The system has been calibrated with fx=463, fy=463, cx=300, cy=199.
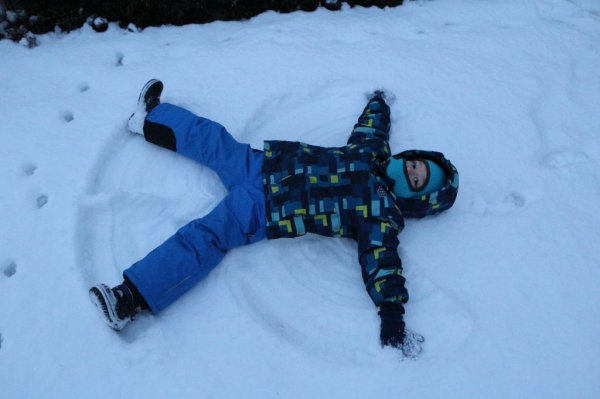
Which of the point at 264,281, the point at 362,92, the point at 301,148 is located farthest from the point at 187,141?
the point at 362,92

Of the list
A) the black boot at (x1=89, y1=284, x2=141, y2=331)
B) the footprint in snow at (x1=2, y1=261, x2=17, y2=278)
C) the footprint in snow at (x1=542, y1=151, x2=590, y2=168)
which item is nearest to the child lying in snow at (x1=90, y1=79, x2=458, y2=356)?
the black boot at (x1=89, y1=284, x2=141, y2=331)

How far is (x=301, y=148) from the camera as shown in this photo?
2291 millimetres

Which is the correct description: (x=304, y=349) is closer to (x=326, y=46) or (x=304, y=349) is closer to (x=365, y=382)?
(x=365, y=382)

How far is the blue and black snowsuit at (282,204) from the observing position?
6.55 ft

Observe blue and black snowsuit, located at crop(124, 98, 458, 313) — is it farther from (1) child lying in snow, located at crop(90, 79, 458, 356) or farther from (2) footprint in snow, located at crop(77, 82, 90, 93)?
(2) footprint in snow, located at crop(77, 82, 90, 93)

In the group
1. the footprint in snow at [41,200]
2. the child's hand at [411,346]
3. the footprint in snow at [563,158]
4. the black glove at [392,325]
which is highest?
the footprint in snow at [563,158]

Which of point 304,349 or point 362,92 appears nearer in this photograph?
point 304,349

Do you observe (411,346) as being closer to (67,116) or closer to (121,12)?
(67,116)

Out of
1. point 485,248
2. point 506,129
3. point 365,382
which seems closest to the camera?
point 365,382

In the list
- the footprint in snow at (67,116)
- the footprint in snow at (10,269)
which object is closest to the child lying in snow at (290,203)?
the footprint in snow at (67,116)

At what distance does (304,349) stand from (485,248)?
1.02 m

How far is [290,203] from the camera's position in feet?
7.06

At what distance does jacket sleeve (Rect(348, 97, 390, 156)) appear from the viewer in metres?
2.43

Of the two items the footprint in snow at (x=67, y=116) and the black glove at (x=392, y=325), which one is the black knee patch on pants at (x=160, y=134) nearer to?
the footprint in snow at (x=67, y=116)
